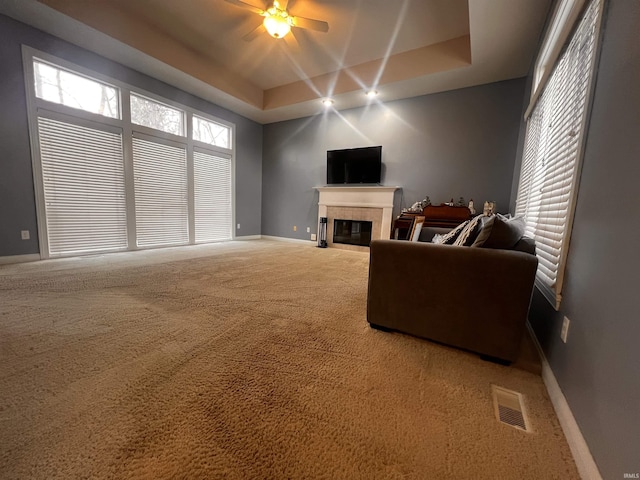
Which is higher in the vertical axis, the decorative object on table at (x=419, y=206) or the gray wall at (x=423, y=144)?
the gray wall at (x=423, y=144)

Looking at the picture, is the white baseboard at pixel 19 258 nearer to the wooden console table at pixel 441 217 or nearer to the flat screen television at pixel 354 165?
the flat screen television at pixel 354 165

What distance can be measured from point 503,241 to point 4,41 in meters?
5.14

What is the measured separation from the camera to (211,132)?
4.84 metres

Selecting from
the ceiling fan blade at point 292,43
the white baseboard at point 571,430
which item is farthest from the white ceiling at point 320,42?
the white baseboard at point 571,430

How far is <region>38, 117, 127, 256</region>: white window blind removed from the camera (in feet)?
10.1

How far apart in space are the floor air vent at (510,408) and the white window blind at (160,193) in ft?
15.6

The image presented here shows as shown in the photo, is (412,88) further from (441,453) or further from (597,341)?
(441,453)

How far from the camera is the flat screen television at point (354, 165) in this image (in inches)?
175

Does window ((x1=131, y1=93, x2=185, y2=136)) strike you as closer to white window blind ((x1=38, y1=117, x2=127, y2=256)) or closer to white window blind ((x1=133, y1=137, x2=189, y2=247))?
white window blind ((x1=133, y1=137, x2=189, y2=247))

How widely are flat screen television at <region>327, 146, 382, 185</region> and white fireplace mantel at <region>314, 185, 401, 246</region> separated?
15 centimetres

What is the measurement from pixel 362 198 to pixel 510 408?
3.95 meters

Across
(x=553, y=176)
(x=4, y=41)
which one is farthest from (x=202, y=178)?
(x=553, y=176)

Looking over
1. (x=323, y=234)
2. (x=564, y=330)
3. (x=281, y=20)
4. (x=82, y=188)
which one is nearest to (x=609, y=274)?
(x=564, y=330)

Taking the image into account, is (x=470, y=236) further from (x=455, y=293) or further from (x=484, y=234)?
(x=455, y=293)
